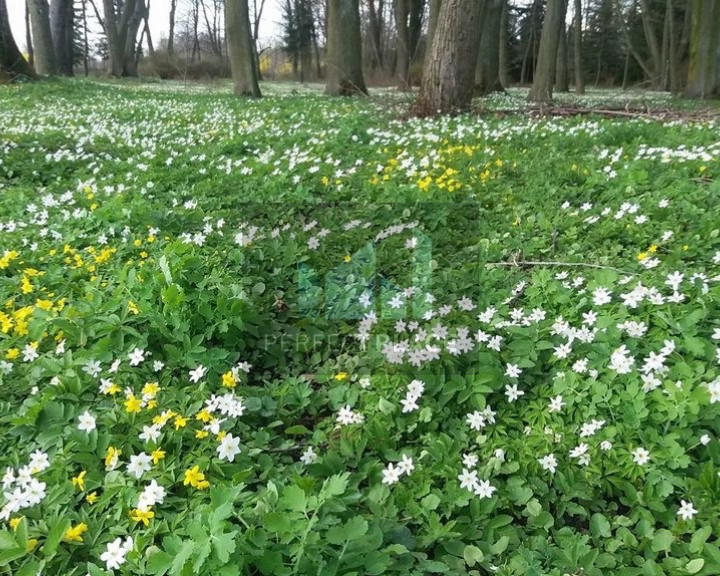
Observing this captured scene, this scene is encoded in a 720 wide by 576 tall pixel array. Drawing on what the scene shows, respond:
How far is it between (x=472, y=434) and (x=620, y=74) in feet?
135

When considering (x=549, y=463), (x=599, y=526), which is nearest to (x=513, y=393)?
(x=549, y=463)

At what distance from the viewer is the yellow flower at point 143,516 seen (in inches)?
70.8

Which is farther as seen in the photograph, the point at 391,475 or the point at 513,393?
the point at 513,393

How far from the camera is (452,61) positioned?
28.5 feet

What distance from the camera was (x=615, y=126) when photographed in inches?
245

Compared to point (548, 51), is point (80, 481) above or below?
below

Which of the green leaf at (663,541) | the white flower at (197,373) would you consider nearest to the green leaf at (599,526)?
the green leaf at (663,541)

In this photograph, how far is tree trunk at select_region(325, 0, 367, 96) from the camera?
1462 centimetres

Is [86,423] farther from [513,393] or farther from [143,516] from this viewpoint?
[513,393]

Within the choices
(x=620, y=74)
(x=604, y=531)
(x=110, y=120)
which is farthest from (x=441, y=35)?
(x=620, y=74)

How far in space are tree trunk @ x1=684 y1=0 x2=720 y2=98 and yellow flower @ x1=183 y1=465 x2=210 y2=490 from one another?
50.2 feet

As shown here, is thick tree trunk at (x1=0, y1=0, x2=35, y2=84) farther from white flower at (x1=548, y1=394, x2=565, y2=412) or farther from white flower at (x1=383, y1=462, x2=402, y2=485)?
white flower at (x1=548, y1=394, x2=565, y2=412)

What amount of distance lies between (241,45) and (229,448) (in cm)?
1375

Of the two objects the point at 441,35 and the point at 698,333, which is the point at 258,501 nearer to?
the point at 698,333
